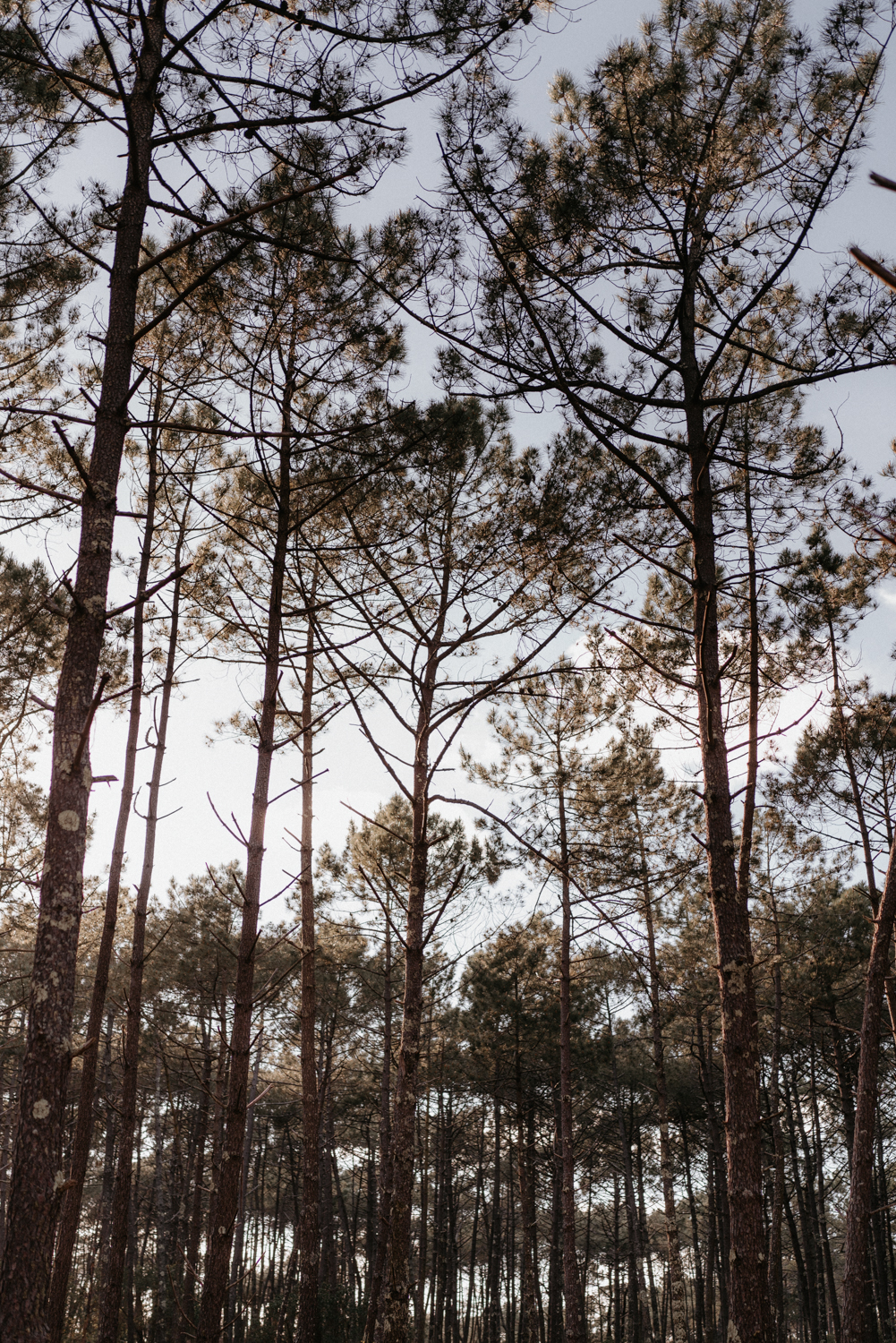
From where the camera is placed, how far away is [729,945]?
4.34 metres

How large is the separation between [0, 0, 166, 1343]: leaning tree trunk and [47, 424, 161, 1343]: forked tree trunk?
2471 mm

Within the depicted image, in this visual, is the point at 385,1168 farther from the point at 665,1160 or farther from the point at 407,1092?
the point at 407,1092

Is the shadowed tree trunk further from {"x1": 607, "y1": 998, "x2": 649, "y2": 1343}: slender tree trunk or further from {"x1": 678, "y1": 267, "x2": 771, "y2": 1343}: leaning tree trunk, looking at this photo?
{"x1": 607, "y1": 998, "x2": 649, "y2": 1343}: slender tree trunk

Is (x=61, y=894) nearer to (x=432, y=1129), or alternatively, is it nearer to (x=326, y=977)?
(x=326, y=977)

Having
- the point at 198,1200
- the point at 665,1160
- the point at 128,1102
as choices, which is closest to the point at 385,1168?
the point at 198,1200

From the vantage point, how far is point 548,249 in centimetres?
550

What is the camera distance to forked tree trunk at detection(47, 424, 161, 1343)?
6.67 meters

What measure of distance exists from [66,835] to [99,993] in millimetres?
4992

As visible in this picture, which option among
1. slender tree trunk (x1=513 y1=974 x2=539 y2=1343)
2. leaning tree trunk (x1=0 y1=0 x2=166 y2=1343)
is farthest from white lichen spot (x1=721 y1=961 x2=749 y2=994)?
slender tree trunk (x1=513 y1=974 x2=539 y2=1343)

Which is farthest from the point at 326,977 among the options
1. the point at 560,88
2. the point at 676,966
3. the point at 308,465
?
the point at 560,88

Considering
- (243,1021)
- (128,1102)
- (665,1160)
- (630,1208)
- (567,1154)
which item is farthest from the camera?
(630,1208)

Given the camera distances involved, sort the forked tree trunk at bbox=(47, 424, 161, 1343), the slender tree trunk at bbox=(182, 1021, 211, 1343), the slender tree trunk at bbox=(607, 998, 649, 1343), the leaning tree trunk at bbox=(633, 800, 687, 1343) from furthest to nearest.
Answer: the slender tree trunk at bbox=(607, 998, 649, 1343), the slender tree trunk at bbox=(182, 1021, 211, 1343), the leaning tree trunk at bbox=(633, 800, 687, 1343), the forked tree trunk at bbox=(47, 424, 161, 1343)

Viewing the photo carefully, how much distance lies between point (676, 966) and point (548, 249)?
14136 millimetres

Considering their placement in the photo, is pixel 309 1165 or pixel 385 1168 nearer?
pixel 309 1165
